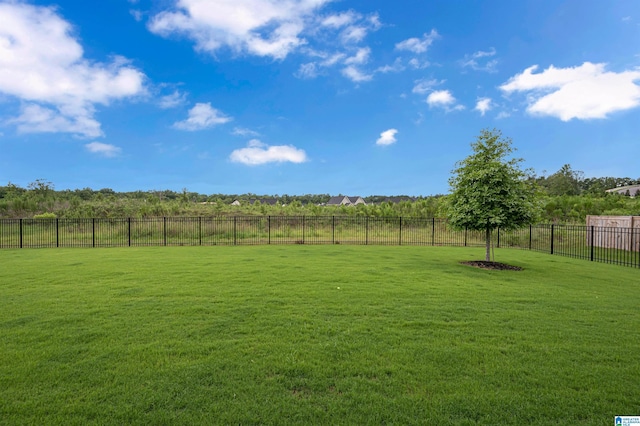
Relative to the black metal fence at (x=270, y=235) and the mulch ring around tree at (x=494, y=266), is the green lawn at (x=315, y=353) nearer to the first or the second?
the mulch ring around tree at (x=494, y=266)

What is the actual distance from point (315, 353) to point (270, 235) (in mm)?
19855

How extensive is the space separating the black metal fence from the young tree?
720 cm

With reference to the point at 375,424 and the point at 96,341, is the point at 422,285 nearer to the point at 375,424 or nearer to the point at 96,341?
the point at 375,424

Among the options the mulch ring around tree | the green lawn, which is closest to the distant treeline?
the mulch ring around tree

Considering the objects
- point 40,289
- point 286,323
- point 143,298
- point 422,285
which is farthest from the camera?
point 422,285

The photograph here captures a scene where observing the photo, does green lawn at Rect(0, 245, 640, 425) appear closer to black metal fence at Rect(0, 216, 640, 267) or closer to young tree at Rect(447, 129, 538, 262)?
young tree at Rect(447, 129, 538, 262)

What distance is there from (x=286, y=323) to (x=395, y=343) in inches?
65.6

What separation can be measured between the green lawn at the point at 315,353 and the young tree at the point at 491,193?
336 cm

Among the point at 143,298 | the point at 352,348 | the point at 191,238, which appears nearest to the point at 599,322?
the point at 352,348

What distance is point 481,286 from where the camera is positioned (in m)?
8.02

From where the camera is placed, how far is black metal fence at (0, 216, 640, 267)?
→ 1909cm

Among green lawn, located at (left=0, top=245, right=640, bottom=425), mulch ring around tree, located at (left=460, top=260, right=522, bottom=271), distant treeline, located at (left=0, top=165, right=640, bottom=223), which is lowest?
mulch ring around tree, located at (left=460, top=260, right=522, bottom=271)

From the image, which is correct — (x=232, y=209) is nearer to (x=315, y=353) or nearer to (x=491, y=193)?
Result: (x=491, y=193)

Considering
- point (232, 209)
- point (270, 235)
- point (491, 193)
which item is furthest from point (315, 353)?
point (232, 209)
